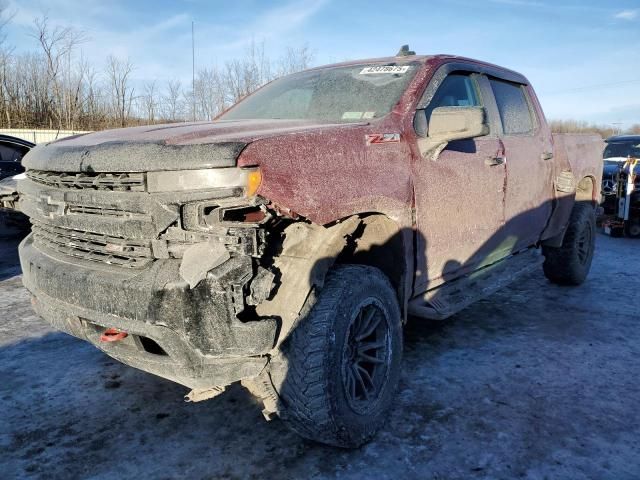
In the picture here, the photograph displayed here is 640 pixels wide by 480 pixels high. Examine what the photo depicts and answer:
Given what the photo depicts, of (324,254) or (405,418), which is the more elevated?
(324,254)

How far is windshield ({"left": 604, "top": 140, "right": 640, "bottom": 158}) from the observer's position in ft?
33.8

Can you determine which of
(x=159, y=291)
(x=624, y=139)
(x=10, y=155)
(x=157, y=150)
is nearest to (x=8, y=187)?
(x=10, y=155)

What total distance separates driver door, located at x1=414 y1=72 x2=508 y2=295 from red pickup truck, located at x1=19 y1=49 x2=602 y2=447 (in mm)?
15

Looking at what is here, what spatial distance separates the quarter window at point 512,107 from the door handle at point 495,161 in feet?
1.18

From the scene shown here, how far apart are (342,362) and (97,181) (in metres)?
1.36

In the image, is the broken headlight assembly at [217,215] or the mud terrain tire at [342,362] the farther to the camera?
the mud terrain tire at [342,362]

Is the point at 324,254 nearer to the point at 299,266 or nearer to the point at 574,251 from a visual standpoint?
the point at 299,266

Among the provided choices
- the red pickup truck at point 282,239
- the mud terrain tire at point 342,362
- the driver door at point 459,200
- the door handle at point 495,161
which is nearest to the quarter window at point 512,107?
the driver door at point 459,200

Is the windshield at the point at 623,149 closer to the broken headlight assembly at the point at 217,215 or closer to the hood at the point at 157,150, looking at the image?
the hood at the point at 157,150

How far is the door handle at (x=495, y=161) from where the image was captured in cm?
358

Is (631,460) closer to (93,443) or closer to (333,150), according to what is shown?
(333,150)

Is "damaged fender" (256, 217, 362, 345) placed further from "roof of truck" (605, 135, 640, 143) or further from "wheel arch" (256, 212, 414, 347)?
"roof of truck" (605, 135, 640, 143)

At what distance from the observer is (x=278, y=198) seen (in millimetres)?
2123

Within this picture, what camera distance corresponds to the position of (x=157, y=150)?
212cm
